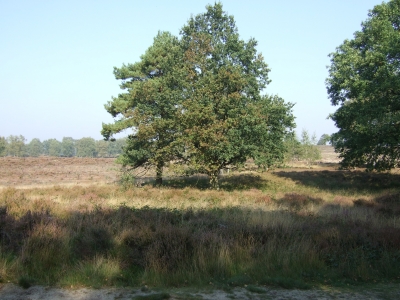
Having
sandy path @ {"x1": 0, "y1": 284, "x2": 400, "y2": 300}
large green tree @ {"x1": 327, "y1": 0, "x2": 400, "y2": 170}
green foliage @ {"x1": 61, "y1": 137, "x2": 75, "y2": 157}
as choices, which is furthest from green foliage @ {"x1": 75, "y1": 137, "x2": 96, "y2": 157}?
sandy path @ {"x1": 0, "y1": 284, "x2": 400, "y2": 300}

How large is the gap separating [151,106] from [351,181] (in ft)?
65.1

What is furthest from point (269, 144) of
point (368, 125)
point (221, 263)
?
point (221, 263)

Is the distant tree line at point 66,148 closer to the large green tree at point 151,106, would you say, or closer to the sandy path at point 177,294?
the large green tree at point 151,106

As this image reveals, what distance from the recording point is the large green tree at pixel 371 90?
2239 cm

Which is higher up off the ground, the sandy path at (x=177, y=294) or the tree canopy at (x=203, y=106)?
the tree canopy at (x=203, y=106)

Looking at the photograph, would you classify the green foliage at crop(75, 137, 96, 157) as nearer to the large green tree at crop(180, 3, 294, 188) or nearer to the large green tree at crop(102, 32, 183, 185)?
the large green tree at crop(102, 32, 183, 185)

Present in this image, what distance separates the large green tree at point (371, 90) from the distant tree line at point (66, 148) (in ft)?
310

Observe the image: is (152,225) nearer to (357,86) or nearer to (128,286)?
(128,286)

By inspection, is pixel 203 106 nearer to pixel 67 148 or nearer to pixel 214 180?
pixel 214 180

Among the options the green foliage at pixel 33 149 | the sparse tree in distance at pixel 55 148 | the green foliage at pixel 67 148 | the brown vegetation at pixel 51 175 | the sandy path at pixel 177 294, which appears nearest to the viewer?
the sandy path at pixel 177 294

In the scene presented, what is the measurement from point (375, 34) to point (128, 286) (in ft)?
89.3

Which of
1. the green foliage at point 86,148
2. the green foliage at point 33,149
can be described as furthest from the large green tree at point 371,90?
the green foliage at point 33,149

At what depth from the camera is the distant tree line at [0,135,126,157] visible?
432ft

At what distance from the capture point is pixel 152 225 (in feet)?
30.5
